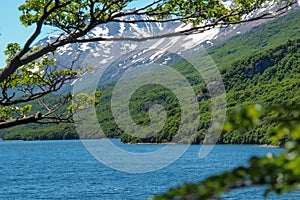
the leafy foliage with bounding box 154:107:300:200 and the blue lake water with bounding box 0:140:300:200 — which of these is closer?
the leafy foliage with bounding box 154:107:300:200

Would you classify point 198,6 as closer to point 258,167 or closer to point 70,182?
point 258,167

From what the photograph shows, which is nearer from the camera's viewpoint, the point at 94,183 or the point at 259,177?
the point at 259,177

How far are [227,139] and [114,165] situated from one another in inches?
3069

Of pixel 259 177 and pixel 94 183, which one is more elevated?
pixel 259 177

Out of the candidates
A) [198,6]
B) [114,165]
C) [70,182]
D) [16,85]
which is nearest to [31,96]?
[16,85]

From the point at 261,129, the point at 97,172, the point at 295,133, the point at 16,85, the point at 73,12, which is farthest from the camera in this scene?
the point at 261,129

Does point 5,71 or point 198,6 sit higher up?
point 198,6

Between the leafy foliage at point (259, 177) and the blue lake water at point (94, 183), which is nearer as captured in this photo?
the leafy foliage at point (259, 177)

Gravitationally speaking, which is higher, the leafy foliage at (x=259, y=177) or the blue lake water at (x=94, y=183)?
the leafy foliage at (x=259, y=177)

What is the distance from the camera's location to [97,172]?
97688mm

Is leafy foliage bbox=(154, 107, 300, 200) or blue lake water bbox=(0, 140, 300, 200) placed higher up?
leafy foliage bbox=(154, 107, 300, 200)

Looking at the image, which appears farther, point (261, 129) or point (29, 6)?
point (261, 129)

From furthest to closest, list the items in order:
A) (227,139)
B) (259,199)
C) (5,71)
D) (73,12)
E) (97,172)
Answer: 1. (227,139)
2. (97,172)
3. (259,199)
4. (73,12)
5. (5,71)

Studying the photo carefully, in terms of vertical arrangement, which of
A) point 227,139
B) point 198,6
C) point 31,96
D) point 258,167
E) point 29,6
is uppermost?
point 29,6
